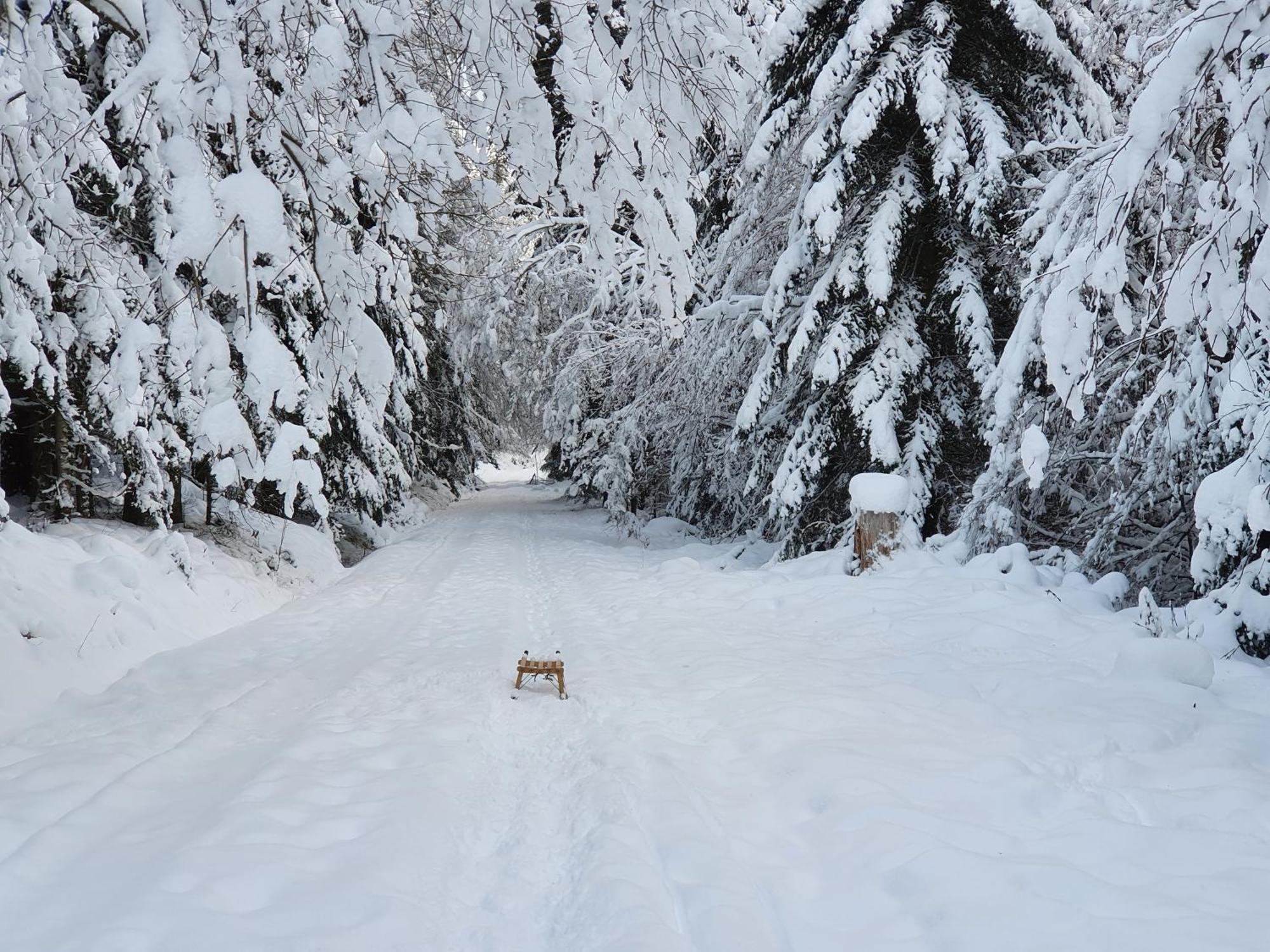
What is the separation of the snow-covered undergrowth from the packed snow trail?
0.40m

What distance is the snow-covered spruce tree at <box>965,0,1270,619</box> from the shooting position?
2623 mm

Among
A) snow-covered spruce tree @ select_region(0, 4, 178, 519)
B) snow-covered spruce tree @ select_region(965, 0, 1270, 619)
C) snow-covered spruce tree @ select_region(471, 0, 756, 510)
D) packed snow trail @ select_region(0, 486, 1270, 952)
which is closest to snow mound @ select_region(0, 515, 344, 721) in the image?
packed snow trail @ select_region(0, 486, 1270, 952)

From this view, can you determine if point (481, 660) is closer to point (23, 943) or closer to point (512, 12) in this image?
point (23, 943)

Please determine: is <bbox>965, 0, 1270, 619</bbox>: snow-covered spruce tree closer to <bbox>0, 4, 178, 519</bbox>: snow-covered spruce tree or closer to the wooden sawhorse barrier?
the wooden sawhorse barrier

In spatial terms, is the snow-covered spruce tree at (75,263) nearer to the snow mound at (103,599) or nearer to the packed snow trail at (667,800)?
the snow mound at (103,599)

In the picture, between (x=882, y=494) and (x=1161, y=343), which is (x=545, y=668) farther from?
(x=1161, y=343)

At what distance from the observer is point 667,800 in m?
3.14

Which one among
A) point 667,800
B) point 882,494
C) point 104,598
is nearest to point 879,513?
point 882,494

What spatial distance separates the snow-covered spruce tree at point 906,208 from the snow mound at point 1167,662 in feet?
12.6

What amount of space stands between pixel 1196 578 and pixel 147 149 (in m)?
7.27

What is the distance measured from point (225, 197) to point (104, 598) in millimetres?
4795

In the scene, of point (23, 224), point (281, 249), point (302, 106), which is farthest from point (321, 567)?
point (281, 249)

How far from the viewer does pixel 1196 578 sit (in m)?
4.73

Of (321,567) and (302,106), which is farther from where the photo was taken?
(321,567)
